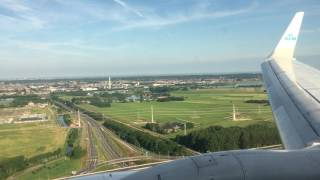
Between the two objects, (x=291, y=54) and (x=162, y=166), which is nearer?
(x=162, y=166)

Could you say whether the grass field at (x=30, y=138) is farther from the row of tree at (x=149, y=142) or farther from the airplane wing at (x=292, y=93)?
the airplane wing at (x=292, y=93)

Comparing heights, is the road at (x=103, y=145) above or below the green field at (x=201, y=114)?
below

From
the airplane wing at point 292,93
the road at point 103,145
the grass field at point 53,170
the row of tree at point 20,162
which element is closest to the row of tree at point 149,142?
the road at point 103,145

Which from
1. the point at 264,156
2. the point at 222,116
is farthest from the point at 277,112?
the point at 222,116

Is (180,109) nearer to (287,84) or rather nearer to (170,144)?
(170,144)

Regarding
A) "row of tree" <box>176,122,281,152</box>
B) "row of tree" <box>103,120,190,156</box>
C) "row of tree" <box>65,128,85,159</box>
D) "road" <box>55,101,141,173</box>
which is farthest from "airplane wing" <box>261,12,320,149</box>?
"row of tree" <box>65,128,85,159</box>

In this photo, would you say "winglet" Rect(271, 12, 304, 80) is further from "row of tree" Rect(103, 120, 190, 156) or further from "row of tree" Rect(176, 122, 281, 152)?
"row of tree" Rect(103, 120, 190, 156)
